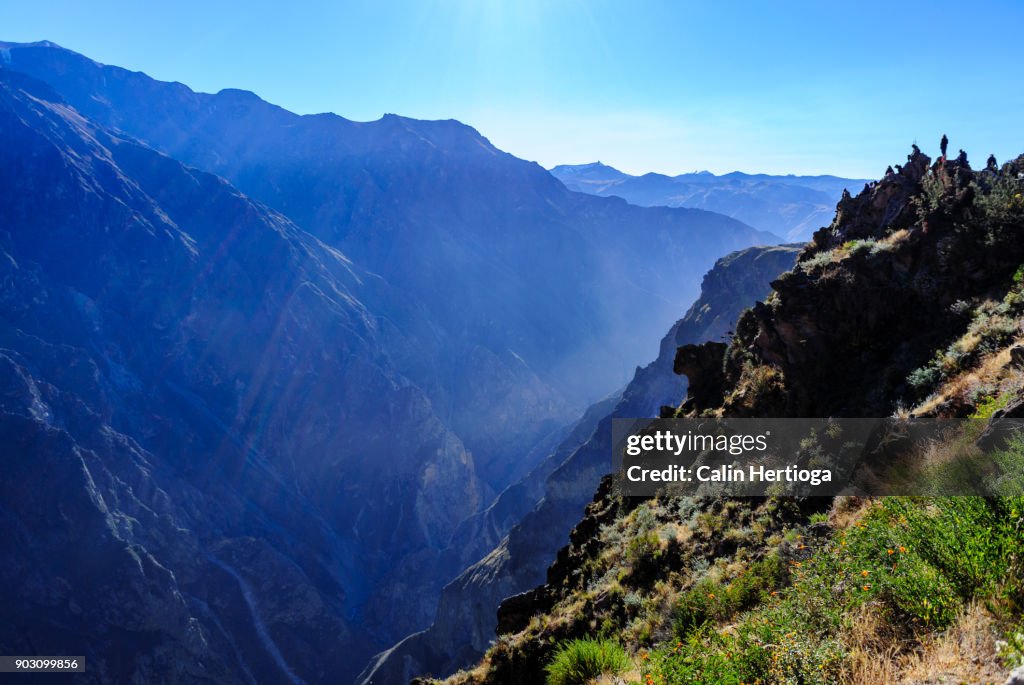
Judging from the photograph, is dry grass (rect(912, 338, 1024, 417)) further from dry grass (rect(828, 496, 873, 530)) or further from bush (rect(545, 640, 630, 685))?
bush (rect(545, 640, 630, 685))

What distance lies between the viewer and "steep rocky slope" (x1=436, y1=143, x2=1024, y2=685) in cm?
492

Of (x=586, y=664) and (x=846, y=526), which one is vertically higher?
(x=846, y=526)

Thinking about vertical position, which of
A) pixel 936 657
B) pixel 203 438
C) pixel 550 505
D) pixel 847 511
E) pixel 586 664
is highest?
pixel 847 511

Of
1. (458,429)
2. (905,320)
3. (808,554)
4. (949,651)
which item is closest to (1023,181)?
(905,320)

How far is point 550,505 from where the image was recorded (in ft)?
306

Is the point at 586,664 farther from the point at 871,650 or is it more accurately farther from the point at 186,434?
the point at 186,434

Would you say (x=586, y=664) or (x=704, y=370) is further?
(x=704, y=370)

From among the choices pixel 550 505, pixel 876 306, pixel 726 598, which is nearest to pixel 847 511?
pixel 726 598

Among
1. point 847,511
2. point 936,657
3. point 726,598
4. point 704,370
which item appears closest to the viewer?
point 936,657

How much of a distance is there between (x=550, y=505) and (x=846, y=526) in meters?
87.9

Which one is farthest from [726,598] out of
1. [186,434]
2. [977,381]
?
[186,434]

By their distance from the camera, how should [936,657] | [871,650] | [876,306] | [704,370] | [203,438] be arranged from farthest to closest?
[203,438], [704,370], [876,306], [871,650], [936,657]

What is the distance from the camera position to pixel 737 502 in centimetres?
1232

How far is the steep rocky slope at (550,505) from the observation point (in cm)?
7838
